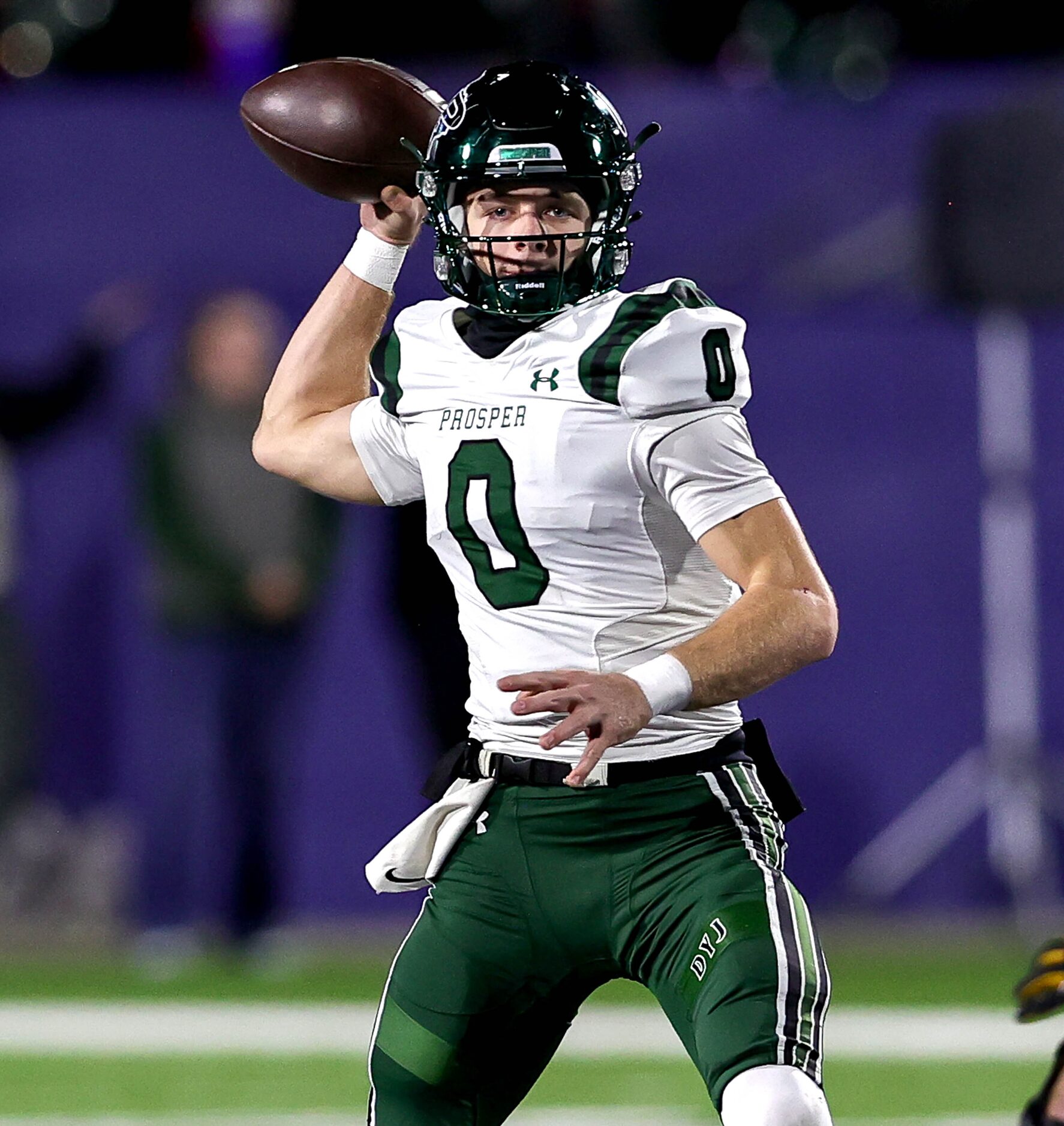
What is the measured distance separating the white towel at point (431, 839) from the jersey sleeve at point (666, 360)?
0.53m

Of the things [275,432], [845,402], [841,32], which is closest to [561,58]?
[841,32]

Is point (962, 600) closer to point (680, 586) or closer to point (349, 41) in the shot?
point (349, 41)

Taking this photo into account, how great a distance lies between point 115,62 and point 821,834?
3840 millimetres

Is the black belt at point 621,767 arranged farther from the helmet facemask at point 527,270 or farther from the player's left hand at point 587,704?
the helmet facemask at point 527,270

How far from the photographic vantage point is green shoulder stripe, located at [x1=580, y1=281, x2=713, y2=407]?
111 inches

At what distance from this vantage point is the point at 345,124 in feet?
10.8

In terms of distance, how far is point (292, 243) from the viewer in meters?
7.48

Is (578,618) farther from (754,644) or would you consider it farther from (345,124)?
(345,124)

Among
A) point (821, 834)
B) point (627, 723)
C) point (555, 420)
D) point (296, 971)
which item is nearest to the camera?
point (627, 723)

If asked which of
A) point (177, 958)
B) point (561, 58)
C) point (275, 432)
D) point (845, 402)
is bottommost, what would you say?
point (177, 958)

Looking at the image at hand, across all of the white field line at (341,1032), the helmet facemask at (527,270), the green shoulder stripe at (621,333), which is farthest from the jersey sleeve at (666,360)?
the white field line at (341,1032)

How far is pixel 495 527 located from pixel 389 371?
0.30 metres

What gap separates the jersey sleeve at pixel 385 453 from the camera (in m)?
3.11

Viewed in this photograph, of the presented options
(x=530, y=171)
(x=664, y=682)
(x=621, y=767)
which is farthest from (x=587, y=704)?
(x=530, y=171)
